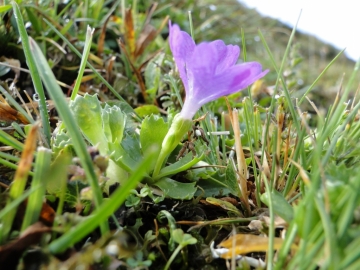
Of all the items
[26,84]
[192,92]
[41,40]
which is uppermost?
[192,92]

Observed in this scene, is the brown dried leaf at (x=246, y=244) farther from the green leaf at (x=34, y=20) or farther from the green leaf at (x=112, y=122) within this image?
the green leaf at (x=34, y=20)

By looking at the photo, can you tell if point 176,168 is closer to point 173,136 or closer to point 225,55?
point 173,136

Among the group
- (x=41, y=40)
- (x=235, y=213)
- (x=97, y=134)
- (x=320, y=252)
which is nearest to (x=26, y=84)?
(x=41, y=40)

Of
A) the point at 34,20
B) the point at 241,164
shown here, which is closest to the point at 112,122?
the point at 241,164

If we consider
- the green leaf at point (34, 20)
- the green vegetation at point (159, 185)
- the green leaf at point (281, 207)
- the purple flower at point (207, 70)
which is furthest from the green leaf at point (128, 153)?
the green leaf at point (34, 20)

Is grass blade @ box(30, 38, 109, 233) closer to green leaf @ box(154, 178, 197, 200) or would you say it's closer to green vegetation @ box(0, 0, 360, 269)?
green vegetation @ box(0, 0, 360, 269)

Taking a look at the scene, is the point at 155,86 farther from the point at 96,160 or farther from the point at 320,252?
the point at 320,252

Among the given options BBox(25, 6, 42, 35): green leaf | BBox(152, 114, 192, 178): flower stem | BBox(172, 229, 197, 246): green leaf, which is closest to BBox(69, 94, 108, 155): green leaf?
BBox(152, 114, 192, 178): flower stem
